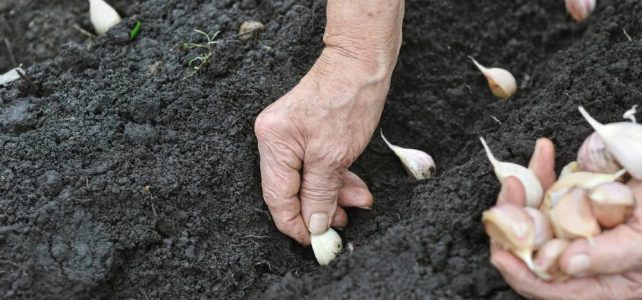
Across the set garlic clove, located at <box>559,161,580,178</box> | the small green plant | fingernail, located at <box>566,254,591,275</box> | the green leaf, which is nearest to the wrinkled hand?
fingernail, located at <box>566,254,591,275</box>

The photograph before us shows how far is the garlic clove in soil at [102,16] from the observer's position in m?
2.65

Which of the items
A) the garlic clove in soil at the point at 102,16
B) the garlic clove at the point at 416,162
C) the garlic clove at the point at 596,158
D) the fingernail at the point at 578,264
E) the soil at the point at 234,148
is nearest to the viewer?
the fingernail at the point at 578,264

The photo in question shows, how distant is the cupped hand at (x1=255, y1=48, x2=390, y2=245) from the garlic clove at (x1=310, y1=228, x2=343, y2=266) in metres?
0.02

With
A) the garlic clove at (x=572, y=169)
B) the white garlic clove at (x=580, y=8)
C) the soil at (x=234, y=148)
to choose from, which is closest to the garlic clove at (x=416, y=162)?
the soil at (x=234, y=148)

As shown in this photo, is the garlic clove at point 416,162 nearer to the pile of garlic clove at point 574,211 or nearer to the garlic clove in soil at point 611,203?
the pile of garlic clove at point 574,211

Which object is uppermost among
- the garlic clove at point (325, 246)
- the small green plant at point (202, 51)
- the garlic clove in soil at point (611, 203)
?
the small green plant at point (202, 51)

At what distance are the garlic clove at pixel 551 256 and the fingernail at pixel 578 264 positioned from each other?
32 mm

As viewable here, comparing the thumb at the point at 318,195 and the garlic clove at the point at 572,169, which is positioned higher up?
the garlic clove at the point at 572,169

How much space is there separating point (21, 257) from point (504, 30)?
1.92m

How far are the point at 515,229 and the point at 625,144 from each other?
1.12 ft

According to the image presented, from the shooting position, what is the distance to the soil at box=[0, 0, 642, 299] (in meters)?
1.90

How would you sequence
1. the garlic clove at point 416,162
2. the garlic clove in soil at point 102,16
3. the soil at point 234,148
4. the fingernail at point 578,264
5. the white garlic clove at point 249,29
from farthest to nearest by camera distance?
the garlic clove in soil at point 102,16
the white garlic clove at point 249,29
the garlic clove at point 416,162
the soil at point 234,148
the fingernail at point 578,264

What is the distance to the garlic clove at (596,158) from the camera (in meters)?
1.74

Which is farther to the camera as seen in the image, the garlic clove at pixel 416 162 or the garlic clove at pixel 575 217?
the garlic clove at pixel 416 162
